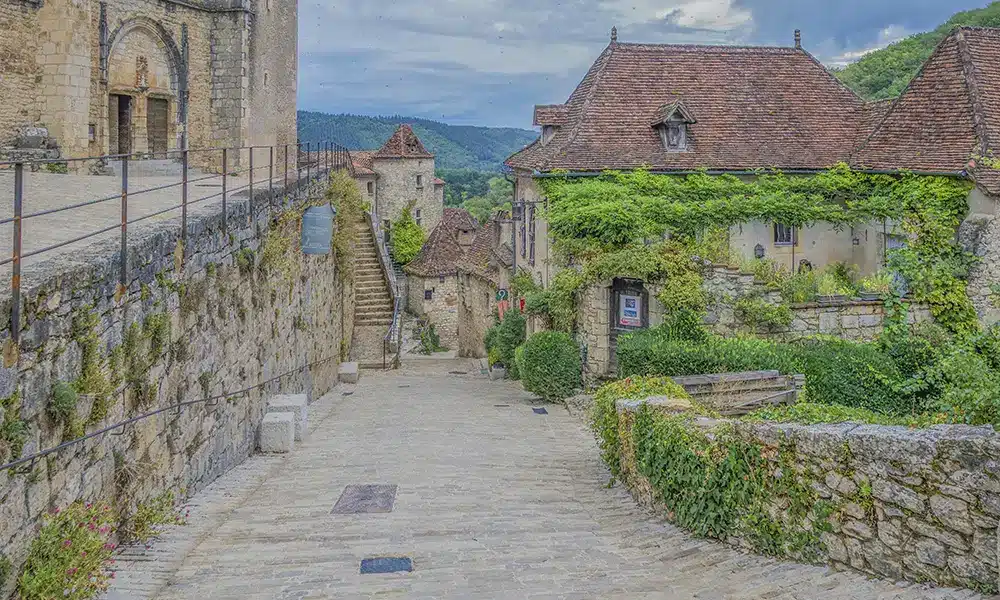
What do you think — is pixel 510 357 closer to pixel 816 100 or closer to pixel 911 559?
pixel 816 100

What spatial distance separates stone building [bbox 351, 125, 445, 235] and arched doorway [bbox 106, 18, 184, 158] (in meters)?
42.0

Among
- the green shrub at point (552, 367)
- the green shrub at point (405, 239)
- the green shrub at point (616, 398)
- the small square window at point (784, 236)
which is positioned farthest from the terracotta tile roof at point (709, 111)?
A: the green shrub at point (405, 239)

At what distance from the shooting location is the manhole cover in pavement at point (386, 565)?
6.87 metres

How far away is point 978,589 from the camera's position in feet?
17.5

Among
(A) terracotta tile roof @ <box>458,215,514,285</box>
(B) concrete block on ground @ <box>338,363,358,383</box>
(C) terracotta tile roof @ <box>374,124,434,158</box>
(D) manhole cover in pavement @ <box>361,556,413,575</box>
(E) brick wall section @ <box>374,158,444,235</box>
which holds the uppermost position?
(C) terracotta tile roof @ <box>374,124,434,158</box>

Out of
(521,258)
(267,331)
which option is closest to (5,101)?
(267,331)

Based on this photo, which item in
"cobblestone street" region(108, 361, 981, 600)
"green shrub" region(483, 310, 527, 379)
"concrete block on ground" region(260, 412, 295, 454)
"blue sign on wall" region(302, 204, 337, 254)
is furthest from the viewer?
"green shrub" region(483, 310, 527, 379)

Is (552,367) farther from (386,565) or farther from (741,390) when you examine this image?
(386,565)

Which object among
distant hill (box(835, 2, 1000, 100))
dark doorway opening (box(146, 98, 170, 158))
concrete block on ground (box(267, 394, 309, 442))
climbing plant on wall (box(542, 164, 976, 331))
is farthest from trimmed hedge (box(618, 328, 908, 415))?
distant hill (box(835, 2, 1000, 100))

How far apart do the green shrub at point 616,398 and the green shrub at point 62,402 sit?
613 centimetres

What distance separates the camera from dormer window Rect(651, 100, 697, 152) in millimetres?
21734

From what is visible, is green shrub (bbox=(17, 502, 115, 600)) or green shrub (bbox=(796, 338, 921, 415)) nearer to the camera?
green shrub (bbox=(17, 502, 115, 600))

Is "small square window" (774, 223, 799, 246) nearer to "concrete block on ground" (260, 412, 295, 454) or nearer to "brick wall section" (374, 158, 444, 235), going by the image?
"concrete block on ground" (260, 412, 295, 454)

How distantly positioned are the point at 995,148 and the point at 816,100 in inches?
223
